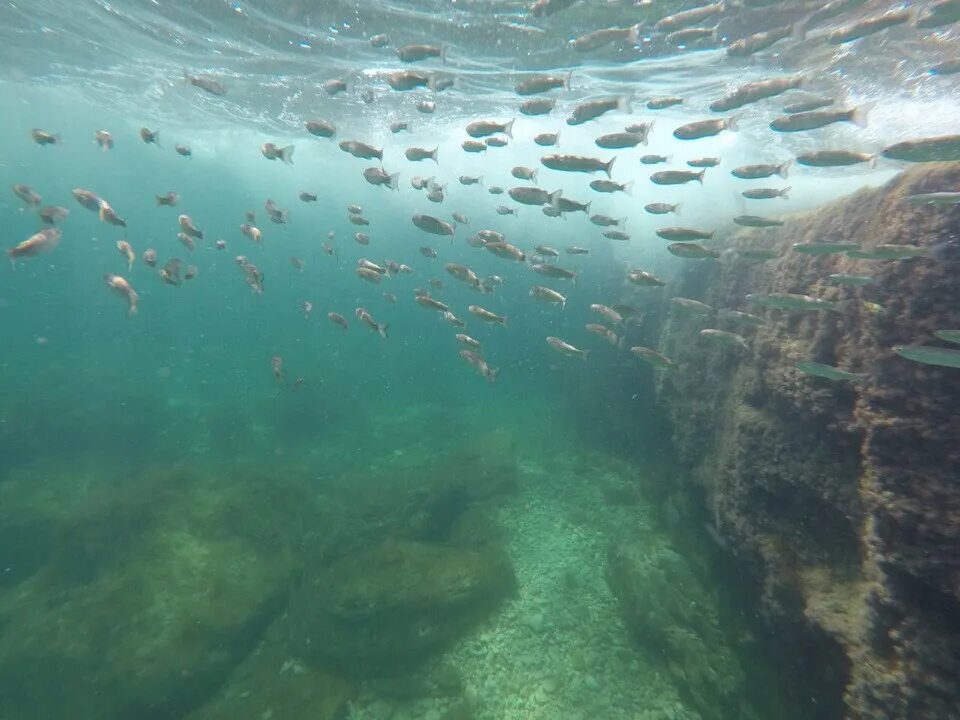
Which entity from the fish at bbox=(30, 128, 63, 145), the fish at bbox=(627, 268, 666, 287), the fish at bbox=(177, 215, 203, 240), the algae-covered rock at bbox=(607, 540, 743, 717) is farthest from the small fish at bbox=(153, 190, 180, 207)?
the algae-covered rock at bbox=(607, 540, 743, 717)

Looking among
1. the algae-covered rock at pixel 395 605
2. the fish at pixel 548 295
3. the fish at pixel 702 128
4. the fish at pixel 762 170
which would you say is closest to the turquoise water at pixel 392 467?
the algae-covered rock at pixel 395 605

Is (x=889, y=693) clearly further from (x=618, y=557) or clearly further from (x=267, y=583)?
(x=267, y=583)

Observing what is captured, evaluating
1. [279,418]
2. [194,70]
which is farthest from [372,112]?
[279,418]

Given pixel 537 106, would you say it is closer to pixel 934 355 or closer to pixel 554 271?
pixel 554 271

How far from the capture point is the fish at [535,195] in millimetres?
8188

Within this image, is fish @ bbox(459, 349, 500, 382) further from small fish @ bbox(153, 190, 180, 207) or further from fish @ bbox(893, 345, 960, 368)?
small fish @ bbox(153, 190, 180, 207)

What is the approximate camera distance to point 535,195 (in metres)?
8.22

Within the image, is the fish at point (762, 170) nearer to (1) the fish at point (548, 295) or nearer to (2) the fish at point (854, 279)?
(2) the fish at point (854, 279)

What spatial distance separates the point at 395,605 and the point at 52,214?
30.8 feet

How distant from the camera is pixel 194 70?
21688 mm

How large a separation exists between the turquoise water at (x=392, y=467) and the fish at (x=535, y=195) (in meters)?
3.33

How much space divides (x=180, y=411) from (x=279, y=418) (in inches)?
198

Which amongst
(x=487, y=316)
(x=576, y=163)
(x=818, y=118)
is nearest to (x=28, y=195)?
(x=487, y=316)

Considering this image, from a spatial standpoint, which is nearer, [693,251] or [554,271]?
[693,251]
